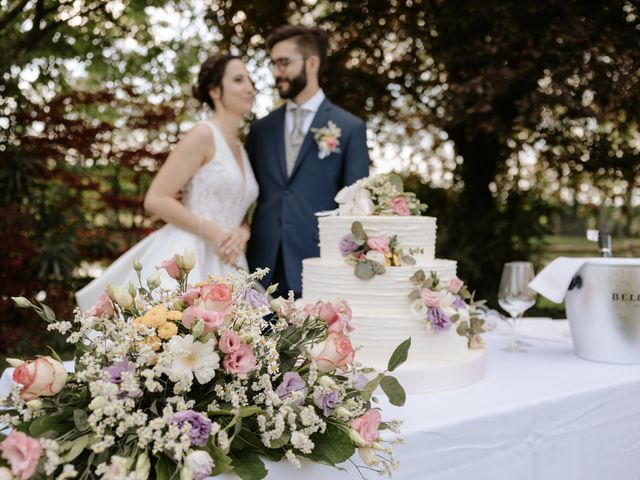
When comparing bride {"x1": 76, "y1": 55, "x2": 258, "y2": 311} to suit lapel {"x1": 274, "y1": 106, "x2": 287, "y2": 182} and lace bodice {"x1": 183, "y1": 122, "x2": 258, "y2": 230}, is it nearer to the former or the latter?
lace bodice {"x1": 183, "y1": 122, "x2": 258, "y2": 230}

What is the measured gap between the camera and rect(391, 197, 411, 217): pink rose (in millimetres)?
2230

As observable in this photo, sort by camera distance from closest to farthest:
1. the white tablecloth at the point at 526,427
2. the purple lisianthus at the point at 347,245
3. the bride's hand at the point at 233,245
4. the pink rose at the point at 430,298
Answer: the white tablecloth at the point at 526,427 → the pink rose at the point at 430,298 → the purple lisianthus at the point at 347,245 → the bride's hand at the point at 233,245

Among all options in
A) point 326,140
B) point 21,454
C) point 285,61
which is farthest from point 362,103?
point 21,454

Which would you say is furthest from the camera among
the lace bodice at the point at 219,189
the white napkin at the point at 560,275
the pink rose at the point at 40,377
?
the lace bodice at the point at 219,189

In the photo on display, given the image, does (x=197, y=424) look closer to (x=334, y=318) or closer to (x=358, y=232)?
(x=334, y=318)

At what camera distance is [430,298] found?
1.86m

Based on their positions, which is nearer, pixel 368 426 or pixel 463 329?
pixel 368 426

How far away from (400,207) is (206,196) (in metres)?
1.33

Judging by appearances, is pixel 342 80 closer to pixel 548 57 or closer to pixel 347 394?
pixel 548 57

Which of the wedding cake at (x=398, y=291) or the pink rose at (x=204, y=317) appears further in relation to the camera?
the wedding cake at (x=398, y=291)

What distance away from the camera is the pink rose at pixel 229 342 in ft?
3.65

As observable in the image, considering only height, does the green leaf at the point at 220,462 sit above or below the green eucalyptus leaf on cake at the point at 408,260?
below

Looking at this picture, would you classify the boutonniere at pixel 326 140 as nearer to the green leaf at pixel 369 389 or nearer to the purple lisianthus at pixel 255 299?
the purple lisianthus at pixel 255 299

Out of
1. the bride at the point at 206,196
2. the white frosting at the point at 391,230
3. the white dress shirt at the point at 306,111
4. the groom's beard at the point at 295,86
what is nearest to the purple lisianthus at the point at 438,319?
the white frosting at the point at 391,230
